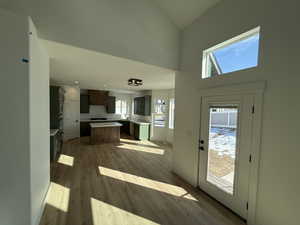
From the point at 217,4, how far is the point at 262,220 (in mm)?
3517

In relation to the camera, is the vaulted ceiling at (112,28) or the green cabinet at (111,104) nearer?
the vaulted ceiling at (112,28)

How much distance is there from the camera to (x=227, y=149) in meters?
2.29

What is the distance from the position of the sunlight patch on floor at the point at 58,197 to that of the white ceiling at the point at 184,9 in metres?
4.33

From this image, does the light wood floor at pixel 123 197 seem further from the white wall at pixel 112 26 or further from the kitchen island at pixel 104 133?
the white wall at pixel 112 26

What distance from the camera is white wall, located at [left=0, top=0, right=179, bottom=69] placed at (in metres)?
1.95

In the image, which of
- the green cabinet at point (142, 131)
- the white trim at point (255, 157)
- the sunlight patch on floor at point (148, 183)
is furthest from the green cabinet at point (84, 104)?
the white trim at point (255, 157)

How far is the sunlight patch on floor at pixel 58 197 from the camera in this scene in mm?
2152

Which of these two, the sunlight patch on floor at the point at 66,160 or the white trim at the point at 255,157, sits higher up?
the white trim at the point at 255,157

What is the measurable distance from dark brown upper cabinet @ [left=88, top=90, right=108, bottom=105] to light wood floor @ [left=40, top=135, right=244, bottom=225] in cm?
399

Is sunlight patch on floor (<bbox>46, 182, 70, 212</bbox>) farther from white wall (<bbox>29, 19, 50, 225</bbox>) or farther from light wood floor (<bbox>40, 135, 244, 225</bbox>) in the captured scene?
white wall (<bbox>29, 19, 50, 225</bbox>)

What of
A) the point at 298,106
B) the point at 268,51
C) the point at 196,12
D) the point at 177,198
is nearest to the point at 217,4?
the point at 196,12

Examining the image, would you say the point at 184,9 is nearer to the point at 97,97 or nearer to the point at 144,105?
the point at 144,105

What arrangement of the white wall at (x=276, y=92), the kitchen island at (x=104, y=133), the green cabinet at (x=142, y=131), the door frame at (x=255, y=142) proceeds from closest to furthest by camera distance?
the white wall at (x=276, y=92)
the door frame at (x=255, y=142)
the kitchen island at (x=104, y=133)
the green cabinet at (x=142, y=131)
